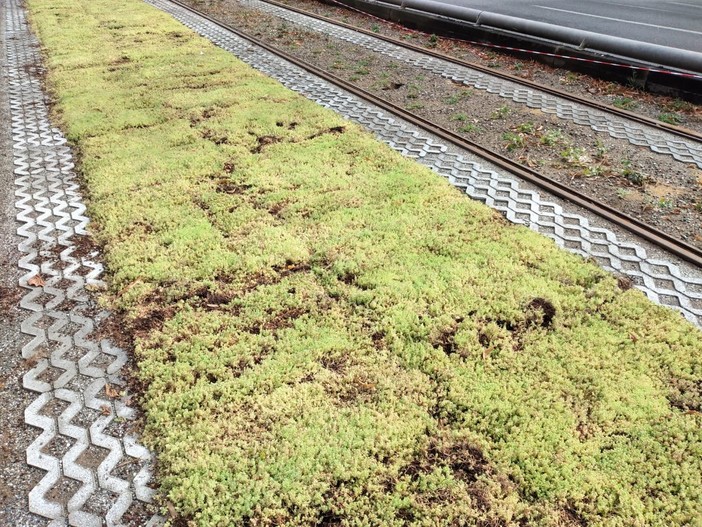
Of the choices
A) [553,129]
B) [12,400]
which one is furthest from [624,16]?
[12,400]

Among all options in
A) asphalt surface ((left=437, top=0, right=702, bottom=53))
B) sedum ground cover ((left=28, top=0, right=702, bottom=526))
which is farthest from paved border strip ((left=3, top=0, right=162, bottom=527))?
asphalt surface ((left=437, top=0, right=702, bottom=53))

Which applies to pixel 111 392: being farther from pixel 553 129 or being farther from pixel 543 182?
pixel 553 129

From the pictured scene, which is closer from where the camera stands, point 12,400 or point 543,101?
point 12,400

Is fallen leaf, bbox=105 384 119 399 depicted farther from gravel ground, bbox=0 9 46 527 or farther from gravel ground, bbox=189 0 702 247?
gravel ground, bbox=189 0 702 247

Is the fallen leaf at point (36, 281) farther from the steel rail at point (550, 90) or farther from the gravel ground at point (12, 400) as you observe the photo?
the steel rail at point (550, 90)

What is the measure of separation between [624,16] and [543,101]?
10.7m

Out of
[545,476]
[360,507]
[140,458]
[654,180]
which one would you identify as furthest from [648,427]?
[654,180]

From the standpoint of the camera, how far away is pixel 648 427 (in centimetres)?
312

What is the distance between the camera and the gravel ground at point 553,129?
226 inches

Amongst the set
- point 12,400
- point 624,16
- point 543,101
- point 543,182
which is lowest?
point 12,400

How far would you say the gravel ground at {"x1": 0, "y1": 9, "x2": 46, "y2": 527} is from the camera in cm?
272

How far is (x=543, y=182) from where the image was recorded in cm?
597

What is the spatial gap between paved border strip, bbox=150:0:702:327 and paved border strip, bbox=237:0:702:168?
232cm

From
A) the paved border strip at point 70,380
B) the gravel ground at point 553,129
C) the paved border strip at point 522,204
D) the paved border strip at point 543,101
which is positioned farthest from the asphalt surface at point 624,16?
the paved border strip at point 70,380
